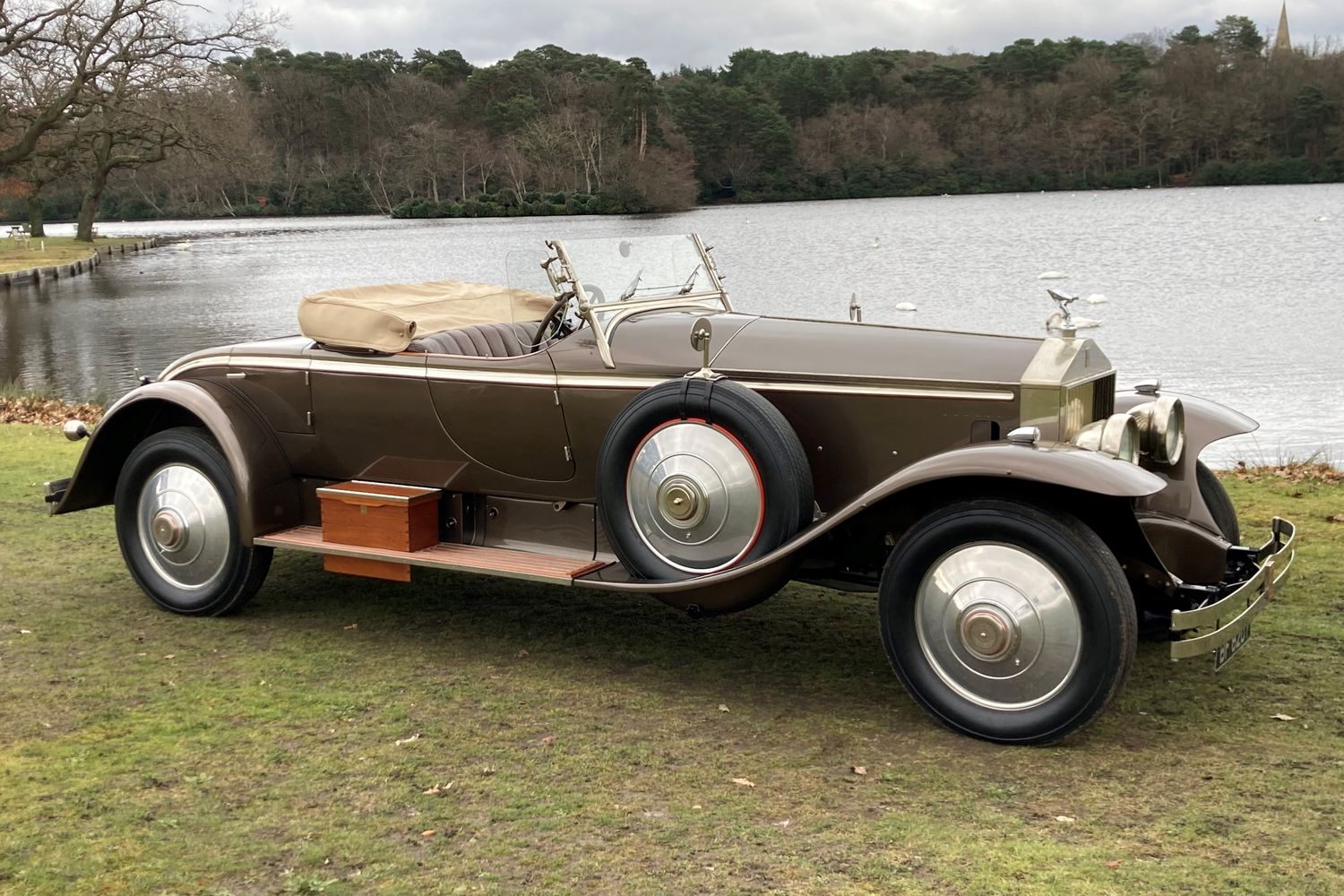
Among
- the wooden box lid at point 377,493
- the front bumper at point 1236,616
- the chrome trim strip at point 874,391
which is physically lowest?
the front bumper at point 1236,616

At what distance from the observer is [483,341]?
5.87m

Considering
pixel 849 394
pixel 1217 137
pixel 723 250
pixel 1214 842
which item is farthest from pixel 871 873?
pixel 1217 137

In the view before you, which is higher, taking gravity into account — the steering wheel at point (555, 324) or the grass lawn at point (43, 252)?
the grass lawn at point (43, 252)

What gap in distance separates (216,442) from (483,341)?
1.44 meters

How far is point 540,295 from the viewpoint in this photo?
598 cm

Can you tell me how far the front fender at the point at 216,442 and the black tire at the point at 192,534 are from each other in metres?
0.11

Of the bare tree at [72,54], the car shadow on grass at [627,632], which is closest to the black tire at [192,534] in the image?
the car shadow on grass at [627,632]

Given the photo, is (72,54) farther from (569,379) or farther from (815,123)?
(815,123)

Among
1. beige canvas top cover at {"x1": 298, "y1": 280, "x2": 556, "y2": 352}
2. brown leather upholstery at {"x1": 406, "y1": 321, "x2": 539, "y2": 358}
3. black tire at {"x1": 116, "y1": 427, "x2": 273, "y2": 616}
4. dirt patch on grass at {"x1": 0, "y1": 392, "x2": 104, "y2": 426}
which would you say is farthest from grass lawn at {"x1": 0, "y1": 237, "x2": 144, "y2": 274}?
brown leather upholstery at {"x1": 406, "y1": 321, "x2": 539, "y2": 358}

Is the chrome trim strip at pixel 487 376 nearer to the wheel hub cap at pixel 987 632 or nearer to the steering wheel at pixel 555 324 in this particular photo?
the steering wheel at pixel 555 324

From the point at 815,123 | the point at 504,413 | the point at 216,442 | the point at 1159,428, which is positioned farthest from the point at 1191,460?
the point at 815,123

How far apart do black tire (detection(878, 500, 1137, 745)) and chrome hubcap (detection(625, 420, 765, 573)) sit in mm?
627

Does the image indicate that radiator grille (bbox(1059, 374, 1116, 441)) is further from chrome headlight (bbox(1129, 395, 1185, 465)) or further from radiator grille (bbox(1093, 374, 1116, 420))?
chrome headlight (bbox(1129, 395, 1185, 465))

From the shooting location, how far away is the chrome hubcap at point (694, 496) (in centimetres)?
467
